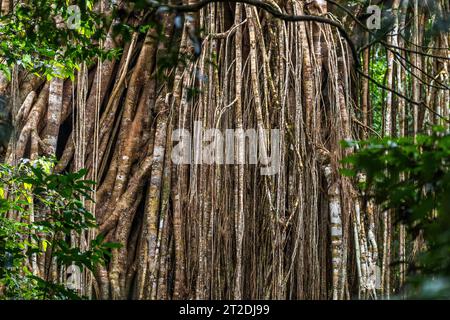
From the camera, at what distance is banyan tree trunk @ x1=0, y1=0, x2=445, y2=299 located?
5.18 metres

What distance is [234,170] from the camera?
5516 mm

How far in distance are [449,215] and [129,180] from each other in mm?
4693
